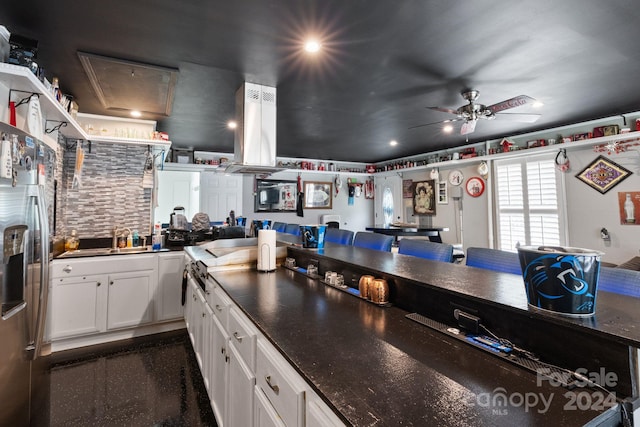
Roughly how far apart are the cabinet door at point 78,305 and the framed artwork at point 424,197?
5.58 meters

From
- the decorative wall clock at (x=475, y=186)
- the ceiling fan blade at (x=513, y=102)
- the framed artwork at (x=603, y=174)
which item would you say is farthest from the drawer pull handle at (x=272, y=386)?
the decorative wall clock at (x=475, y=186)

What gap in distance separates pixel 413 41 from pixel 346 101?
1.21 meters

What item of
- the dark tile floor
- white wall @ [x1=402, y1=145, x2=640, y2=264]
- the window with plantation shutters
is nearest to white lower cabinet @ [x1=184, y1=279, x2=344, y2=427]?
the dark tile floor

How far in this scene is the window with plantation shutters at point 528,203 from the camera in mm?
4297

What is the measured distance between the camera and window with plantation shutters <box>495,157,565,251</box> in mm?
4297

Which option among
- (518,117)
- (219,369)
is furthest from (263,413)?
(518,117)

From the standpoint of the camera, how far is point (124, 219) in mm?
3467

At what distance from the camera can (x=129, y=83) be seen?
258 cm

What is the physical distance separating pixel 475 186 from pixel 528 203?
0.93 meters

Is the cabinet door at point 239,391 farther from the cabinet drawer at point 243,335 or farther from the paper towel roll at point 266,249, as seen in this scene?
the paper towel roll at point 266,249

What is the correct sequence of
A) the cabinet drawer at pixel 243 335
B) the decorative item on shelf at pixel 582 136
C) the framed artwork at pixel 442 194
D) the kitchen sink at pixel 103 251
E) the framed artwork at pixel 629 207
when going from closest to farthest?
1. the cabinet drawer at pixel 243 335
2. the kitchen sink at pixel 103 251
3. the framed artwork at pixel 629 207
4. the decorative item on shelf at pixel 582 136
5. the framed artwork at pixel 442 194

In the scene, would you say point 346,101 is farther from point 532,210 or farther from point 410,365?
point 532,210

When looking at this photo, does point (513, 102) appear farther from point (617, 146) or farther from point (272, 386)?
point (272, 386)

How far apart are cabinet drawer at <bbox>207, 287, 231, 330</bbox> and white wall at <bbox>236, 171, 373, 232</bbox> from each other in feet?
14.3
